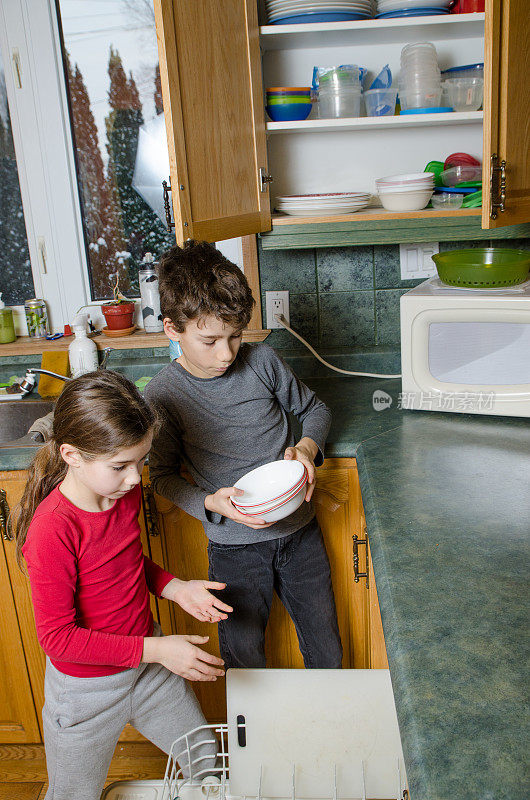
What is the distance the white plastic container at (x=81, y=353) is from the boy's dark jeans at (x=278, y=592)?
775mm

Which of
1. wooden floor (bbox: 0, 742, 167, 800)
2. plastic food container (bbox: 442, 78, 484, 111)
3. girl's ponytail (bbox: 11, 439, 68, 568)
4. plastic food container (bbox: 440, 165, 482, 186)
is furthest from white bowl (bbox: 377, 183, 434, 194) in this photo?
wooden floor (bbox: 0, 742, 167, 800)

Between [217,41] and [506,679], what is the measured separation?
1256 millimetres

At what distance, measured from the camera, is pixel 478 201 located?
1.72 metres

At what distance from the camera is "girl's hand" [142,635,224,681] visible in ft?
3.67

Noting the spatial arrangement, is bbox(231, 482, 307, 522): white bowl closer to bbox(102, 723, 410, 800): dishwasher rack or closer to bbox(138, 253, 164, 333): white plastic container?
bbox(102, 723, 410, 800): dishwasher rack

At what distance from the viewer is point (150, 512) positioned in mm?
1587

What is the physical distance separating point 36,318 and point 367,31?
1.19 meters

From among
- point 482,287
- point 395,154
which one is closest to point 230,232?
point 482,287

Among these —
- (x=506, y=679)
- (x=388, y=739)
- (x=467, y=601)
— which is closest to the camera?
(x=506, y=679)

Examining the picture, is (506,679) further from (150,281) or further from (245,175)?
(150,281)

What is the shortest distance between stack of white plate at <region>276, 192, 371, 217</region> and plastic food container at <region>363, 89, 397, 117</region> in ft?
0.72

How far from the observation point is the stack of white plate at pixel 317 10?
163cm

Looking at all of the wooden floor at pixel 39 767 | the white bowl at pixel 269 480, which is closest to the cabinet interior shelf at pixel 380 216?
the white bowl at pixel 269 480

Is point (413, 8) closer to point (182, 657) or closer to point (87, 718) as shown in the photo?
point (182, 657)
